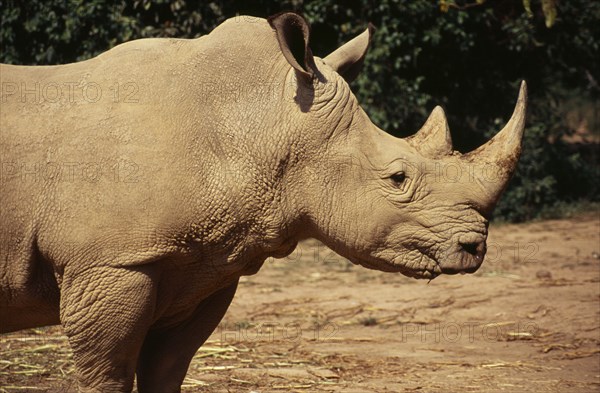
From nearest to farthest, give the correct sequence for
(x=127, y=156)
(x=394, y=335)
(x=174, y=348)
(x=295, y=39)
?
1. (x=127, y=156)
2. (x=295, y=39)
3. (x=174, y=348)
4. (x=394, y=335)

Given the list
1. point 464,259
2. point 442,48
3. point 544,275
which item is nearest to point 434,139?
point 464,259

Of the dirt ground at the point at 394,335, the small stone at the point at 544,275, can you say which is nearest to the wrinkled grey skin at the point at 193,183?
the dirt ground at the point at 394,335

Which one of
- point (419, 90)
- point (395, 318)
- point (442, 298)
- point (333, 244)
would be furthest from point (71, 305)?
point (419, 90)

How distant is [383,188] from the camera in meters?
4.20

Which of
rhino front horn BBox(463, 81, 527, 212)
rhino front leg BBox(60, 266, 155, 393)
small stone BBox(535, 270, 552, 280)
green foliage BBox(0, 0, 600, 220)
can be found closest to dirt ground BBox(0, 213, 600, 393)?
small stone BBox(535, 270, 552, 280)

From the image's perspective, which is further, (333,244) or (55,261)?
(333,244)

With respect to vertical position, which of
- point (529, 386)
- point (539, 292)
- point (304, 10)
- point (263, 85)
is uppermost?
point (263, 85)

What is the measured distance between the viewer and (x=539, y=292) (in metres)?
9.19

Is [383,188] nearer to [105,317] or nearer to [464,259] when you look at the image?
[464,259]

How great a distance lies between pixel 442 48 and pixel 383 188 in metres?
9.72

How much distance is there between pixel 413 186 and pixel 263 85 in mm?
747

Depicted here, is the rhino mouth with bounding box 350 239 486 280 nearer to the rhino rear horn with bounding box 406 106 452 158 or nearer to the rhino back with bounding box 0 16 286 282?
the rhino rear horn with bounding box 406 106 452 158

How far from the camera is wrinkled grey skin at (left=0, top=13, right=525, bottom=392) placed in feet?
12.9

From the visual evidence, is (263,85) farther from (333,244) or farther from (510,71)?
(510,71)
